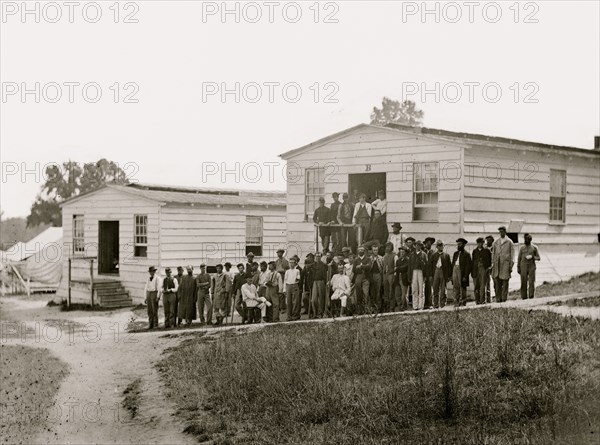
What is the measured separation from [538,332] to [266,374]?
4707mm

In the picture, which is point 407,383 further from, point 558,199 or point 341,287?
point 558,199

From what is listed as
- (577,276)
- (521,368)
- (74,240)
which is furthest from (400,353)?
(74,240)

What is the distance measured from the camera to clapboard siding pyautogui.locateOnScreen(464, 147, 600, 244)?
1916 cm

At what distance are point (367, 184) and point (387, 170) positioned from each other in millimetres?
2165

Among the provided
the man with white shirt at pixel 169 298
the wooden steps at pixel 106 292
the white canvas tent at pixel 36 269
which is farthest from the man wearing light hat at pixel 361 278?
the white canvas tent at pixel 36 269

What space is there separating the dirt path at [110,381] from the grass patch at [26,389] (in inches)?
9.1

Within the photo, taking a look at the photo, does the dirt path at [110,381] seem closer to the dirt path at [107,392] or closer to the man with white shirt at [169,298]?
the dirt path at [107,392]

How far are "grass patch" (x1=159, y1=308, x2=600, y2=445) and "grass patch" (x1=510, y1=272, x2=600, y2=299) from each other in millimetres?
4551

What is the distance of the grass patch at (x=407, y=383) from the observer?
9.03 meters

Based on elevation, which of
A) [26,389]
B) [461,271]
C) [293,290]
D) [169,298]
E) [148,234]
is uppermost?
[148,234]

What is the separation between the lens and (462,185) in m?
18.8

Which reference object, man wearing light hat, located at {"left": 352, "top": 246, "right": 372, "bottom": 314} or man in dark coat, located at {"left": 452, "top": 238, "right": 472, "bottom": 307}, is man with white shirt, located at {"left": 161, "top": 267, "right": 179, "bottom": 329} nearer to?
man wearing light hat, located at {"left": 352, "top": 246, "right": 372, "bottom": 314}

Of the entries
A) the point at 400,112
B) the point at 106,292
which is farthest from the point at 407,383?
the point at 400,112

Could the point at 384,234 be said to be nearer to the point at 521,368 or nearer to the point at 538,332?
the point at 538,332
